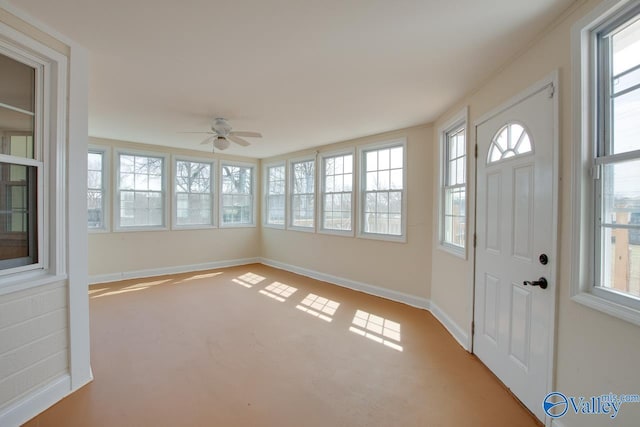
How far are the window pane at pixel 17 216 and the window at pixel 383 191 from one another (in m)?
3.97

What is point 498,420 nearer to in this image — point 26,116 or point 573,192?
point 573,192

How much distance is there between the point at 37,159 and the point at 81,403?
1.77m

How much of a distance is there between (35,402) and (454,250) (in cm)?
382

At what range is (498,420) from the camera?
188cm

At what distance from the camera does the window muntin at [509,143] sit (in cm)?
211

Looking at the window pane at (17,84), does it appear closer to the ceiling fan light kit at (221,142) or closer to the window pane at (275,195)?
the ceiling fan light kit at (221,142)

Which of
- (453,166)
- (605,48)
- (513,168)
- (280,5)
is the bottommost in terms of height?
(513,168)

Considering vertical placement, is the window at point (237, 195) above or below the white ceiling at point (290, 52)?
below

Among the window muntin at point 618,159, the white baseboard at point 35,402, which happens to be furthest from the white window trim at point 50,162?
the window muntin at point 618,159

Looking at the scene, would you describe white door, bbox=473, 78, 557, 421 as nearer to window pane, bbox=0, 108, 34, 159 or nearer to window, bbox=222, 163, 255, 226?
window pane, bbox=0, 108, 34, 159

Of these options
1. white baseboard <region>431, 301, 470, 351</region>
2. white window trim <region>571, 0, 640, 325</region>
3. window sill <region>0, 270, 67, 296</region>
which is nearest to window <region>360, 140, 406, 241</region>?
white baseboard <region>431, 301, 470, 351</region>

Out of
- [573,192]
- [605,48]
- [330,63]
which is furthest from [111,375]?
[605,48]

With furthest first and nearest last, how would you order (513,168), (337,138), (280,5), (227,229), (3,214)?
(227,229) → (337,138) → (513,168) → (3,214) → (280,5)

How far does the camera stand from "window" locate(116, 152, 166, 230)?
206 inches
